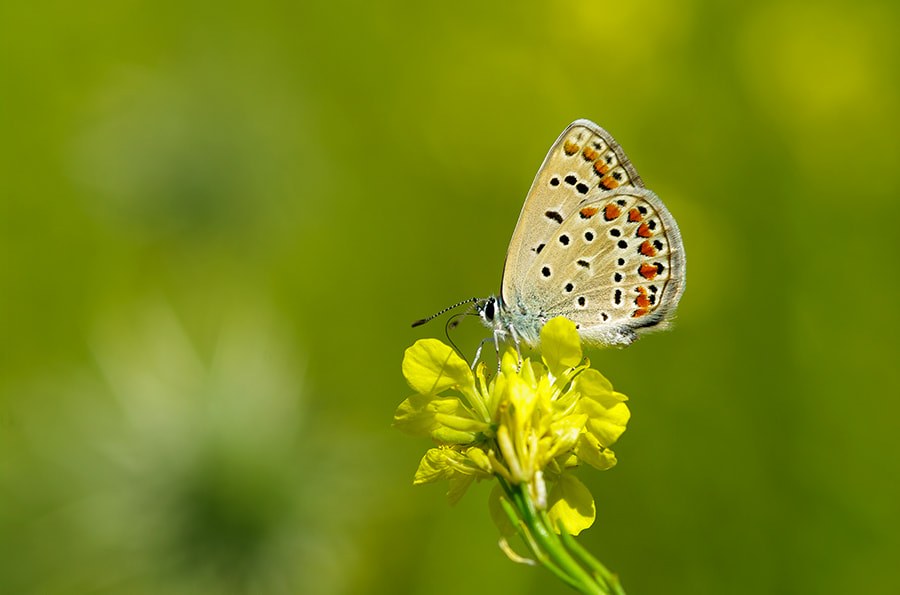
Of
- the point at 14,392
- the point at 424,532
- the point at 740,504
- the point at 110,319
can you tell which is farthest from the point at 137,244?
the point at 740,504

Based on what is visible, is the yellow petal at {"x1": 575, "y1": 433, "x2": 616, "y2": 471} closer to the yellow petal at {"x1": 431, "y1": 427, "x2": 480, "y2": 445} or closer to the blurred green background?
the yellow petal at {"x1": 431, "y1": 427, "x2": 480, "y2": 445}

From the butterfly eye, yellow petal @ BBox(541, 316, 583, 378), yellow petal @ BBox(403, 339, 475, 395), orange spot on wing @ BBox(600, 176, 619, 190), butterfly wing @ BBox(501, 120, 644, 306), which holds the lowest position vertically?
yellow petal @ BBox(541, 316, 583, 378)

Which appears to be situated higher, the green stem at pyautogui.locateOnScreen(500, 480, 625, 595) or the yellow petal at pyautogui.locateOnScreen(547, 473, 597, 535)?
the yellow petal at pyautogui.locateOnScreen(547, 473, 597, 535)

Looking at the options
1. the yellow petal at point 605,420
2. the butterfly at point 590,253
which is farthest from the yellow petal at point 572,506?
the butterfly at point 590,253

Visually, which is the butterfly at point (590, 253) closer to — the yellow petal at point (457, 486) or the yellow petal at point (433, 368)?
the yellow petal at point (433, 368)

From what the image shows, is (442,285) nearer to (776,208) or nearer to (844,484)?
(776,208)

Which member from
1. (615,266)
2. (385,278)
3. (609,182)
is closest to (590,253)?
(615,266)

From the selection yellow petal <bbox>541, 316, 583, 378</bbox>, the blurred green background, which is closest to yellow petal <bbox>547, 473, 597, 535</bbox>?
yellow petal <bbox>541, 316, 583, 378</bbox>
